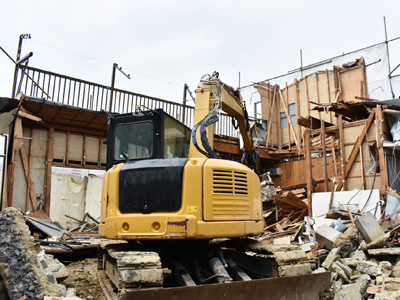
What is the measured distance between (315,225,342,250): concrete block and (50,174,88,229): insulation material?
9.89m

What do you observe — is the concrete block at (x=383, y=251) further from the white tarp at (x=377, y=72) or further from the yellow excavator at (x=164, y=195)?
the white tarp at (x=377, y=72)

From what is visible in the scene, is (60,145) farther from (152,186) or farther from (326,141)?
(326,141)

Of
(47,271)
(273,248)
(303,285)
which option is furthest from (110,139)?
(303,285)

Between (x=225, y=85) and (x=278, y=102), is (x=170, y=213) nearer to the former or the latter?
(x=225, y=85)

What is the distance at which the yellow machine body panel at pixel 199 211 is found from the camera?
5.78m

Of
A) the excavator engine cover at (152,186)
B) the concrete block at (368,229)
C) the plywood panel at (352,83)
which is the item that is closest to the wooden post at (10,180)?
the excavator engine cover at (152,186)

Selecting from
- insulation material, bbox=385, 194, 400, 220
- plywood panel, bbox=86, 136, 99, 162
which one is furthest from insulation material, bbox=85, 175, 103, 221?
insulation material, bbox=385, 194, 400, 220

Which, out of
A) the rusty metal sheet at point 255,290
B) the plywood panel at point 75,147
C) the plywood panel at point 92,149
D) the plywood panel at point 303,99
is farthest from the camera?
the plywood panel at point 303,99

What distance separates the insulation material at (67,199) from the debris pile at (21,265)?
8.56 meters

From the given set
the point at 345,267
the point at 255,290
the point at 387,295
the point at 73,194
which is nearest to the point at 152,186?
the point at 255,290

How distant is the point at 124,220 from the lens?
19.9ft

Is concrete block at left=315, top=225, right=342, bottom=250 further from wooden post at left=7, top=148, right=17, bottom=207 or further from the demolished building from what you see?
wooden post at left=7, top=148, right=17, bottom=207

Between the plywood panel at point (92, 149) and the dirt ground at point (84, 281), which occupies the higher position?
the plywood panel at point (92, 149)

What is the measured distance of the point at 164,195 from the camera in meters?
6.01
